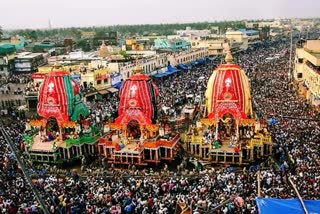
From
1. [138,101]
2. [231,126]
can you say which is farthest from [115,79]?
[231,126]

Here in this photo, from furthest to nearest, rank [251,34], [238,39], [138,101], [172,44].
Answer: [251,34] → [238,39] → [172,44] → [138,101]

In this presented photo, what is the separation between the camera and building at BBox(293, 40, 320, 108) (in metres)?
41.9

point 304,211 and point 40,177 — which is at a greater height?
point 304,211

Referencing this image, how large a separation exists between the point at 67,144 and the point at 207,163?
405 inches

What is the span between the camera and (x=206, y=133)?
102ft

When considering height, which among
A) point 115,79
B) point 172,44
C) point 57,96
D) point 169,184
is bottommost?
point 169,184

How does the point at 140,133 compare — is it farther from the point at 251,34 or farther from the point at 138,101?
the point at 251,34

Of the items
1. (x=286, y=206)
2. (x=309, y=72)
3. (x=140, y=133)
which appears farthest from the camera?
(x=309, y=72)

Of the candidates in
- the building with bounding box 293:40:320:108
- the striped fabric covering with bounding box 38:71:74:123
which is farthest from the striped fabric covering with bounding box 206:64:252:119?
the building with bounding box 293:40:320:108

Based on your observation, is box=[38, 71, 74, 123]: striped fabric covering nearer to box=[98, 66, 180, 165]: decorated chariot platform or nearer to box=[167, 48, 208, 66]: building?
box=[98, 66, 180, 165]: decorated chariot platform

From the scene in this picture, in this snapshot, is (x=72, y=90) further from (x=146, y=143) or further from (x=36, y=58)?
(x=36, y=58)

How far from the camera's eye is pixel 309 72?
46.6m

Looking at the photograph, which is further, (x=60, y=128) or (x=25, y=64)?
(x=25, y=64)

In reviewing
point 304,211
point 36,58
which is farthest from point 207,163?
point 36,58
